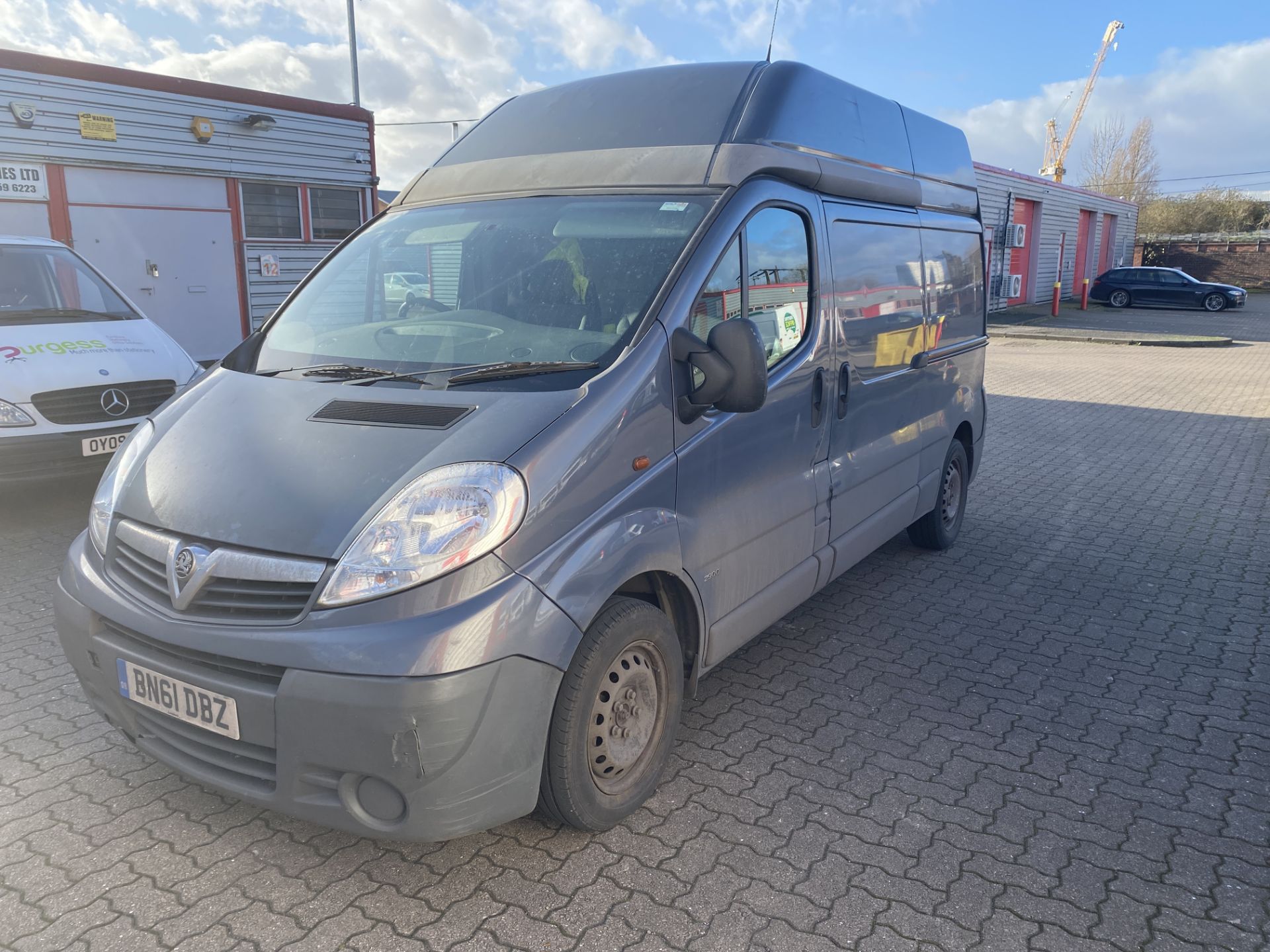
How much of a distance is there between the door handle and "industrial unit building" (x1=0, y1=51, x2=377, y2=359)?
11614 millimetres

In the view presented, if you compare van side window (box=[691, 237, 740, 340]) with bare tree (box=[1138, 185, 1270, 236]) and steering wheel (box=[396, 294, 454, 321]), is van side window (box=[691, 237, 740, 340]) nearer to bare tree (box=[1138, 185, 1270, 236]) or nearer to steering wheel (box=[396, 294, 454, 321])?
steering wheel (box=[396, 294, 454, 321])

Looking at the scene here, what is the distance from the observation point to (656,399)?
9.62ft

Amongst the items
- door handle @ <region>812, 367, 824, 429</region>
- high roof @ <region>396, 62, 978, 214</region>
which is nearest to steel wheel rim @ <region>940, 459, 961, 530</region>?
high roof @ <region>396, 62, 978, 214</region>

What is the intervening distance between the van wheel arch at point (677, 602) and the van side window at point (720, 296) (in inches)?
32.2

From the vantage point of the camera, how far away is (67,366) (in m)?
5.93

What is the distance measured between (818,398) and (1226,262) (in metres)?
48.3

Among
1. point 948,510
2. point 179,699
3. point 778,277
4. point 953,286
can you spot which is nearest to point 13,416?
point 179,699

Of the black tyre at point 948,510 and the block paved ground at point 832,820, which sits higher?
the black tyre at point 948,510

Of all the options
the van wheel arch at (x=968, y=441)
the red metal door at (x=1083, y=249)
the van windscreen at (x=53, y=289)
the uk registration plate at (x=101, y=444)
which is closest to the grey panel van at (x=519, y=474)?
the van wheel arch at (x=968, y=441)

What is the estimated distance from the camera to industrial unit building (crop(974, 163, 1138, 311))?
86.5ft

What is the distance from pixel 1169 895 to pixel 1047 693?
1.36m

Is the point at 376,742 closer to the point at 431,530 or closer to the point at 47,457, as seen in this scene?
the point at 431,530

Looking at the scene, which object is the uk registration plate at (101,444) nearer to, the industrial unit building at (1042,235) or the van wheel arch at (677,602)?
the van wheel arch at (677,602)

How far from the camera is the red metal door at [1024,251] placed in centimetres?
2877
